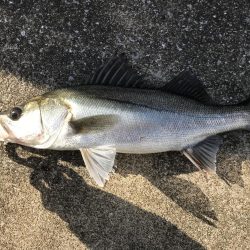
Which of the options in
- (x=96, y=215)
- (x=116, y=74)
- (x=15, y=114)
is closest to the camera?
(x=15, y=114)

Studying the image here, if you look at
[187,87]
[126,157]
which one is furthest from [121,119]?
[187,87]

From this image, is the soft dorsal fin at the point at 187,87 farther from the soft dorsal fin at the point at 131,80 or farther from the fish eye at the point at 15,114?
the fish eye at the point at 15,114

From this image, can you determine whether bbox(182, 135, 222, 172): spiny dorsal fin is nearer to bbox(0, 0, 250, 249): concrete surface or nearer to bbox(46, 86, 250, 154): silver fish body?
bbox(46, 86, 250, 154): silver fish body

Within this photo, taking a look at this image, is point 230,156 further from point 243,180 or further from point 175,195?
point 175,195

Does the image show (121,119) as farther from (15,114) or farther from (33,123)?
(15,114)

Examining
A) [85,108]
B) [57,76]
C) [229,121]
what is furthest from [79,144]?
[229,121]

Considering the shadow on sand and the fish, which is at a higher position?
the fish

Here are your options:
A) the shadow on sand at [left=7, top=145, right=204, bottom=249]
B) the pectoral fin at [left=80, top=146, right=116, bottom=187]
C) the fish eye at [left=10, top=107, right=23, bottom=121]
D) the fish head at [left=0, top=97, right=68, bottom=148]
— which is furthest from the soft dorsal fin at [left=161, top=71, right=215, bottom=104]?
the fish eye at [left=10, top=107, right=23, bottom=121]

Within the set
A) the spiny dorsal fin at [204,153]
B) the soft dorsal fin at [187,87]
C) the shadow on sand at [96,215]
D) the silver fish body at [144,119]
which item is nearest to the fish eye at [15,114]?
the silver fish body at [144,119]
